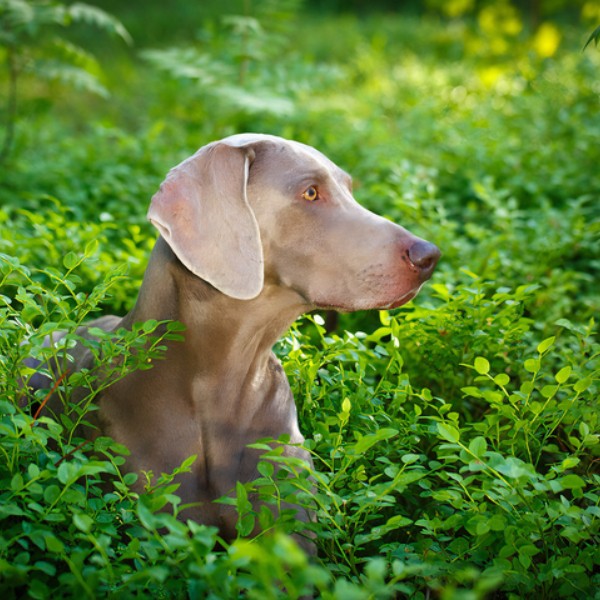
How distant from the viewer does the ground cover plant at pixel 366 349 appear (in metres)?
1.93

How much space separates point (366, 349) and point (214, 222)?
838 mm

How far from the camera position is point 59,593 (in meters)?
1.84

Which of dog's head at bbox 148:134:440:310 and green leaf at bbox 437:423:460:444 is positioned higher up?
dog's head at bbox 148:134:440:310

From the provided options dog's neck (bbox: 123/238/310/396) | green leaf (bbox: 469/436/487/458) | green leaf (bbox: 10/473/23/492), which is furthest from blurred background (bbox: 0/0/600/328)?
green leaf (bbox: 10/473/23/492)

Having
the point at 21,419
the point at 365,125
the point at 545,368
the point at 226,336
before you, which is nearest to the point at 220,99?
the point at 365,125

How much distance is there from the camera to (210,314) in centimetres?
242

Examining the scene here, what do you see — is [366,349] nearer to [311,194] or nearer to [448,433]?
[311,194]

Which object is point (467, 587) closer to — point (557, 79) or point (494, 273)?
point (494, 273)

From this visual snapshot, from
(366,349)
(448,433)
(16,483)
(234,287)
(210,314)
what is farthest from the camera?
(366,349)

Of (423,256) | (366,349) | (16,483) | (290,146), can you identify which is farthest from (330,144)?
(16,483)

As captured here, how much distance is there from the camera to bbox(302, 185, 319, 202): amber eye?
8.05ft

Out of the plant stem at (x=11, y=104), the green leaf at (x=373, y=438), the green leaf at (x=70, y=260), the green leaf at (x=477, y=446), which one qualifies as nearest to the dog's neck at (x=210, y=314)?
the green leaf at (x=70, y=260)

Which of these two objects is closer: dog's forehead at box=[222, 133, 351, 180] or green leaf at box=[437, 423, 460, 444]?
green leaf at box=[437, 423, 460, 444]

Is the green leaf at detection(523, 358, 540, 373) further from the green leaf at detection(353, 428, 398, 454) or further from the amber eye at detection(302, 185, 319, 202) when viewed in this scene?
the amber eye at detection(302, 185, 319, 202)
